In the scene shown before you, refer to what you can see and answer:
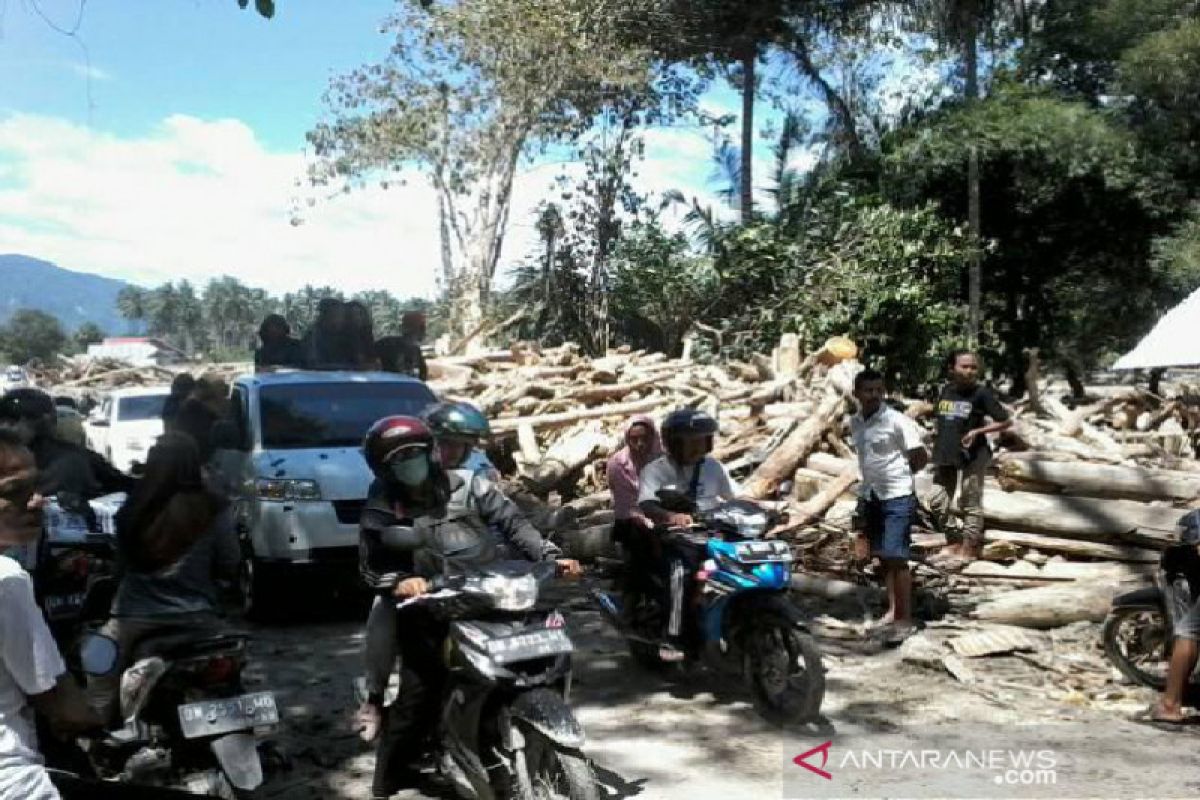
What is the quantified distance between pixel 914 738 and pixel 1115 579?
3.16m

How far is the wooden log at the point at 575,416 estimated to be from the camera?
14586mm

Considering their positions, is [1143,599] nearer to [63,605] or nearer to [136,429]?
[63,605]

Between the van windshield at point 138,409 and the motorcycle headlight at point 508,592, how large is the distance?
42.8ft

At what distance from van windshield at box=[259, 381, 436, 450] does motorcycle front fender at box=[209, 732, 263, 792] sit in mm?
4905

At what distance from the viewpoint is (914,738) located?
579 cm

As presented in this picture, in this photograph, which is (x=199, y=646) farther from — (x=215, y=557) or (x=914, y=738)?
(x=914, y=738)

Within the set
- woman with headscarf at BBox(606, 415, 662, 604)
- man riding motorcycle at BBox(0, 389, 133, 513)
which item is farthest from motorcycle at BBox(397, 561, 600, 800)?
man riding motorcycle at BBox(0, 389, 133, 513)

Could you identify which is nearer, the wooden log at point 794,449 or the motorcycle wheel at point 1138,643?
the motorcycle wheel at point 1138,643

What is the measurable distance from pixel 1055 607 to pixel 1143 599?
1344 mm

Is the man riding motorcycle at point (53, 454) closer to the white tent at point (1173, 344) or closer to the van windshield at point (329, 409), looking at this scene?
the van windshield at point (329, 409)

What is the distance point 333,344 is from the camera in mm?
12258

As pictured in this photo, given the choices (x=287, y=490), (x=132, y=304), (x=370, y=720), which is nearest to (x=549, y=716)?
(x=370, y=720)

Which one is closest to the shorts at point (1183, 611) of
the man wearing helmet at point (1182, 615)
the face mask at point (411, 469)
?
the man wearing helmet at point (1182, 615)

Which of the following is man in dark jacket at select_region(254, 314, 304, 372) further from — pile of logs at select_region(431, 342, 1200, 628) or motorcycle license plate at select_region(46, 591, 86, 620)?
motorcycle license plate at select_region(46, 591, 86, 620)
